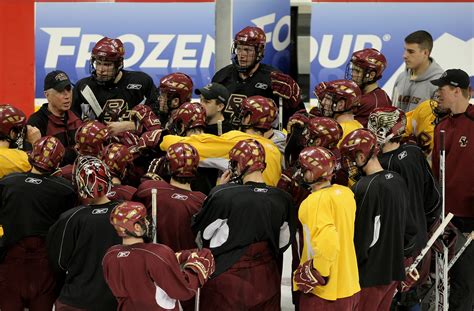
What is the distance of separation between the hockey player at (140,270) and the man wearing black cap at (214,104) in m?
2.15

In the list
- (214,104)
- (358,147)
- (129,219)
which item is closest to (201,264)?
(129,219)

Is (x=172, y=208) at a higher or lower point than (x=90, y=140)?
lower

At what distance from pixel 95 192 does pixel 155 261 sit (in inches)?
35.0

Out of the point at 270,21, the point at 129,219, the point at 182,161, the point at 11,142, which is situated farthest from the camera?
the point at 270,21

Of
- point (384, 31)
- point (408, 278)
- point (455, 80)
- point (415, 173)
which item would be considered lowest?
point (408, 278)

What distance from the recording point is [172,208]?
23.5 feet

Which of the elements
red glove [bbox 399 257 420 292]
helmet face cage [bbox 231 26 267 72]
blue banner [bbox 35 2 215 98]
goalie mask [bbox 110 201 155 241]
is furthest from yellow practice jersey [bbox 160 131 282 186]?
blue banner [bbox 35 2 215 98]

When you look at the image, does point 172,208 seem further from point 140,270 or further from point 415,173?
point 415,173

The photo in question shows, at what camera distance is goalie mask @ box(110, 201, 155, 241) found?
629 cm

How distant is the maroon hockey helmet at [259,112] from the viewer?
25.5 ft

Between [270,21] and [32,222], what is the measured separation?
19.7 feet

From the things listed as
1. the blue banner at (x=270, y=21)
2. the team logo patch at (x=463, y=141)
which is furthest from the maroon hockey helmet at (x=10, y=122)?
the blue banner at (x=270, y=21)

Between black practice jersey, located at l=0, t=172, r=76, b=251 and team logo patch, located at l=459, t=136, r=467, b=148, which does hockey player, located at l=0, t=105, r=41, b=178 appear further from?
team logo patch, located at l=459, t=136, r=467, b=148

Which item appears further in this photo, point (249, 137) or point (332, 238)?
point (249, 137)
